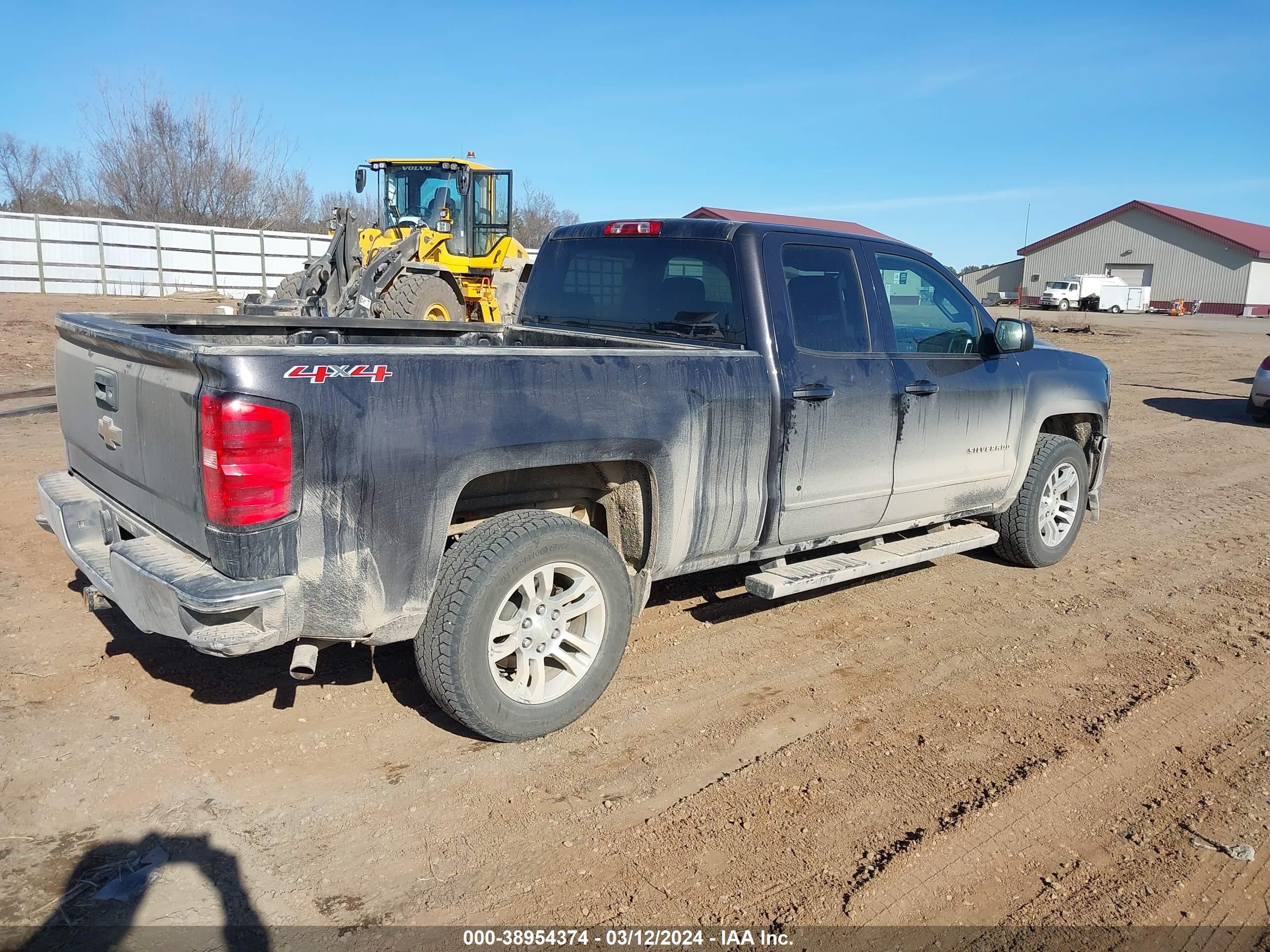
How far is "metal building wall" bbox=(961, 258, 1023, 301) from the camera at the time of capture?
67750 millimetres

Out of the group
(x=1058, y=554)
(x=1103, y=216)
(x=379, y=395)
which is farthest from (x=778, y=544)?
(x=1103, y=216)

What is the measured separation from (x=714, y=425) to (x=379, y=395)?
156 centimetres

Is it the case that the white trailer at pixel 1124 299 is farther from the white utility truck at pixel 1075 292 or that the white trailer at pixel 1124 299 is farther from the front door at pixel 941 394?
the front door at pixel 941 394

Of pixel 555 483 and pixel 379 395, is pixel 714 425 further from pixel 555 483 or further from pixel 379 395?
pixel 379 395

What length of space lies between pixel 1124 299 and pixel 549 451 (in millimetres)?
62065

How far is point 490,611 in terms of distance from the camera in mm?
3592

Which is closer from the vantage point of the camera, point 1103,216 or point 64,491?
point 64,491

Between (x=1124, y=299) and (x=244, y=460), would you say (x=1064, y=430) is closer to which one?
(x=244, y=460)

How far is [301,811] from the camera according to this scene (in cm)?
334

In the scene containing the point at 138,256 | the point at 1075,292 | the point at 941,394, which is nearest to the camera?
the point at 941,394

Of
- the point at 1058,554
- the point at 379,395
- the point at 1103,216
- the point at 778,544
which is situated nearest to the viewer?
the point at 379,395

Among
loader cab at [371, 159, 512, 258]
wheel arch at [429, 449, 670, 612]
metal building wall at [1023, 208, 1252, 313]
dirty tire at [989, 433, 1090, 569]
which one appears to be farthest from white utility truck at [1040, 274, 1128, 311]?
wheel arch at [429, 449, 670, 612]

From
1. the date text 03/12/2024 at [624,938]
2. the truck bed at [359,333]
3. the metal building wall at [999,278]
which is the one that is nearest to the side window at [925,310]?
the truck bed at [359,333]

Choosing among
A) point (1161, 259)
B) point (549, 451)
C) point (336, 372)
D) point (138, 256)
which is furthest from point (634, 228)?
point (1161, 259)
